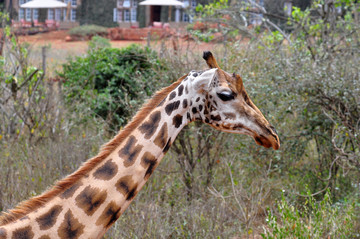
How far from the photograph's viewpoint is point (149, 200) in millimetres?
5570

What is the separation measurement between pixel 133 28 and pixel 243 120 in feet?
74.4

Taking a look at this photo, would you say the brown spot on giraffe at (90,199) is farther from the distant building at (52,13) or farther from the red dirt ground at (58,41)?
the distant building at (52,13)

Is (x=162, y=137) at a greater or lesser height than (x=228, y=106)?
lesser

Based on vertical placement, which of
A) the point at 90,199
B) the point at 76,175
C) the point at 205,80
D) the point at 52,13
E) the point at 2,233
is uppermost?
the point at 52,13

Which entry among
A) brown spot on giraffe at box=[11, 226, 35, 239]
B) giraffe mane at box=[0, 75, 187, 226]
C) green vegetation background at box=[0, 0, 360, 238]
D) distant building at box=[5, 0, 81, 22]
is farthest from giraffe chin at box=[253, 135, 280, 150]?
distant building at box=[5, 0, 81, 22]

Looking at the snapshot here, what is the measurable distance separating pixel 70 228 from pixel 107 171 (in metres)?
0.35

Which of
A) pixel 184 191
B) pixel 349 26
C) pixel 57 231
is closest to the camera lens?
pixel 57 231

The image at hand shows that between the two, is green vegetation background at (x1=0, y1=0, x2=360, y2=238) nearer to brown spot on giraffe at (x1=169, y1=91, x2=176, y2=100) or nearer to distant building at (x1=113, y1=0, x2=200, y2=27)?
brown spot on giraffe at (x1=169, y1=91, x2=176, y2=100)

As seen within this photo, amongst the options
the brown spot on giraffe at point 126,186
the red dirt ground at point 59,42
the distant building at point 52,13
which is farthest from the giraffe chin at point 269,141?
the distant building at point 52,13

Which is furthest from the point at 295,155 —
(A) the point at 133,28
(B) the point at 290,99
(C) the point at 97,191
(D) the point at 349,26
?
(A) the point at 133,28

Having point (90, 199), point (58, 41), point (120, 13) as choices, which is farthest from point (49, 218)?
point (120, 13)

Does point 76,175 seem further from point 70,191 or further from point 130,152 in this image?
point 130,152

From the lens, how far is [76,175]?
2.55 metres

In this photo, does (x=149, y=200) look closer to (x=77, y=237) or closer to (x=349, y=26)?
(x=77, y=237)
